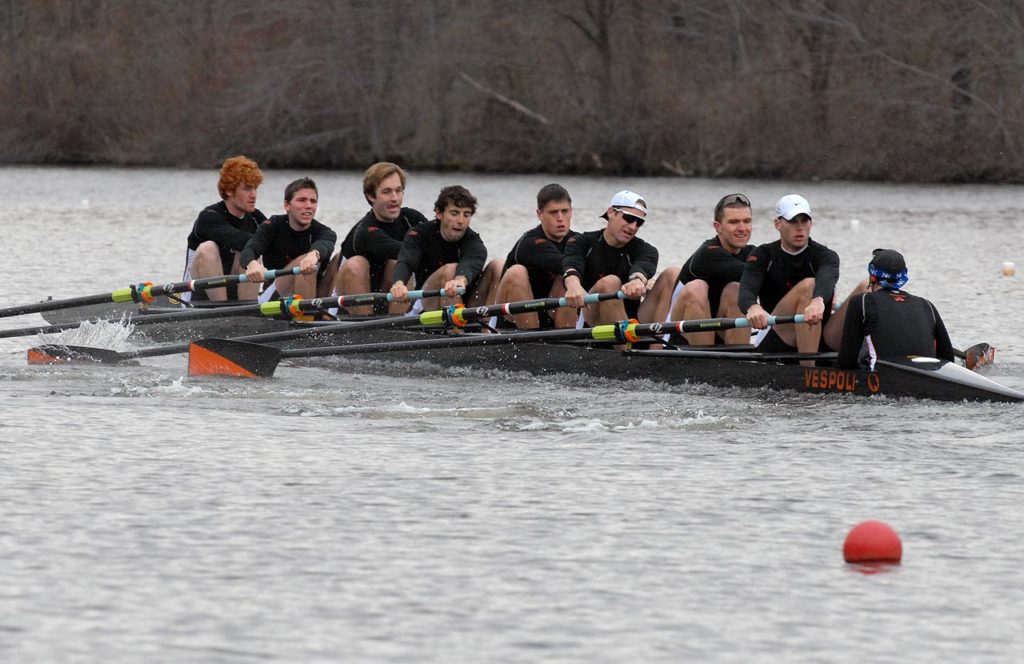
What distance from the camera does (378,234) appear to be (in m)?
12.9

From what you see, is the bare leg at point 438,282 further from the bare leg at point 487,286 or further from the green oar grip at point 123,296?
the green oar grip at point 123,296

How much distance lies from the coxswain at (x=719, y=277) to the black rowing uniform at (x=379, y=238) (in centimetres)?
264

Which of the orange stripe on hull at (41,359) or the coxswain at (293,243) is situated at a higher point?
the coxswain at (293,243)

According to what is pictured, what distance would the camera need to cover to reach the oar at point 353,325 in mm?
11328

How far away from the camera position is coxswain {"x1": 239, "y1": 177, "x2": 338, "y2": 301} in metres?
13.4

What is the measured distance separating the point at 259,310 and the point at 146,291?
118cm

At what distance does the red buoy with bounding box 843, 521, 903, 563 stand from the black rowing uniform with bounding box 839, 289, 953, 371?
301 cm

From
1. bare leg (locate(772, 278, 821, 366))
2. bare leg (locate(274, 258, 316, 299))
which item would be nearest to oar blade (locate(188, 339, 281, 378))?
bare leg (locate(274, 258, 316, 299))

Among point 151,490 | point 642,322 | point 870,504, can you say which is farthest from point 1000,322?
point 151,490

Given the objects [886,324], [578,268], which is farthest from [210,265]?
[886,324]

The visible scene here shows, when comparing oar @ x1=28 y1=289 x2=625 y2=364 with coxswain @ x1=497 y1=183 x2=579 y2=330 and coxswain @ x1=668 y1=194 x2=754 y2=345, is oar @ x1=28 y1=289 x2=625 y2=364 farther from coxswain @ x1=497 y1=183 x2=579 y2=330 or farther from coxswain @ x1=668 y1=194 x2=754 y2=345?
coxswain @ x1=668 y1=194 x2=754 y2=345

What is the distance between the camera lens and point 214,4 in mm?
53656

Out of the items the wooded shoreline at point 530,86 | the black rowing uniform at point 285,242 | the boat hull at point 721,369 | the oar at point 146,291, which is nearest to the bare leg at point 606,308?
the boat hull at point 721,369

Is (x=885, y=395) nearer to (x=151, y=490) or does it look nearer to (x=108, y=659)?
(x=151, y=490)
